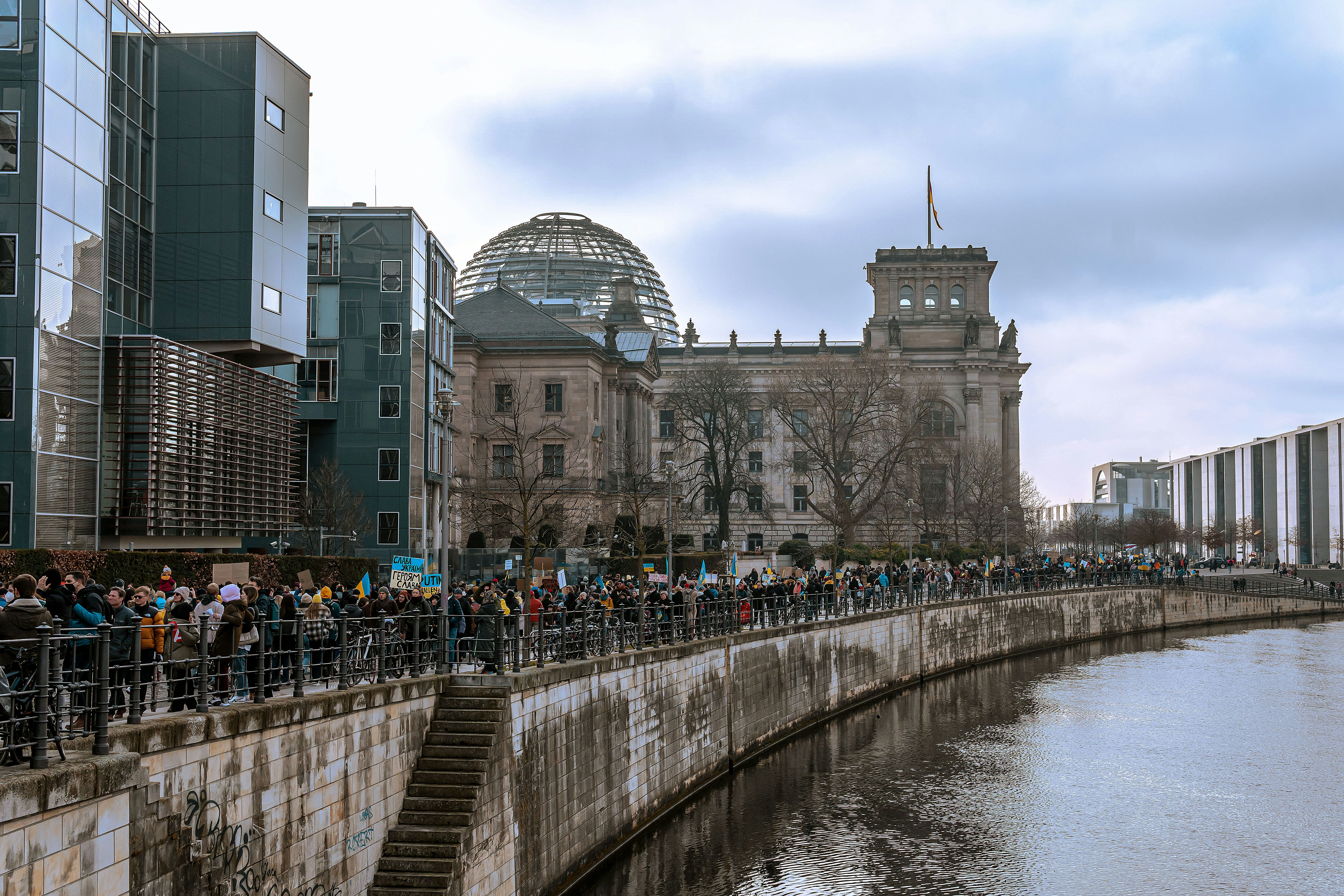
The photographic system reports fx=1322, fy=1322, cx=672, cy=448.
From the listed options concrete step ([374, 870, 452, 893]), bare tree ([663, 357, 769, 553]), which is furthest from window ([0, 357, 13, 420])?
bare tree ([663, 357, 769, 553])

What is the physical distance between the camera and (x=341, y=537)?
4778 cm

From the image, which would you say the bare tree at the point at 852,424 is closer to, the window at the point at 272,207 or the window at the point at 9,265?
the window at the point at 272,207

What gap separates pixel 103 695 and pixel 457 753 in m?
7.71

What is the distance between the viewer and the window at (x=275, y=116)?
37.2 m

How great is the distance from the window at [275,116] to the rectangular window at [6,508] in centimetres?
1353

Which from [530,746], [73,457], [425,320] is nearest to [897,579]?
[425,320]

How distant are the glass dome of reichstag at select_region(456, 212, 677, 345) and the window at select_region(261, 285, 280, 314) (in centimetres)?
8449

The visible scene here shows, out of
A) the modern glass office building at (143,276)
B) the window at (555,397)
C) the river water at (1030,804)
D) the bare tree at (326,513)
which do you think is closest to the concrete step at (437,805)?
the river water at (1030,804)

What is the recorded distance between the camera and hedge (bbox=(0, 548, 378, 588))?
1024 inches

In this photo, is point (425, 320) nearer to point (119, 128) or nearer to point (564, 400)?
point (119, 128)

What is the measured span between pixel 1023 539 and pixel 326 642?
82.6 metres

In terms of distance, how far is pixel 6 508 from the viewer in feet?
93.2

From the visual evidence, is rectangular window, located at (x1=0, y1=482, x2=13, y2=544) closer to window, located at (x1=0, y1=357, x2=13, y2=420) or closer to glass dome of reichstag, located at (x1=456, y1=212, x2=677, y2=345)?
window, located at (x1=0, y1=357, x2=13, y2=420)

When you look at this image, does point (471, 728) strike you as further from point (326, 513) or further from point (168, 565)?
point (326, 513)
